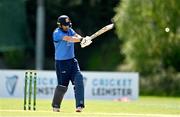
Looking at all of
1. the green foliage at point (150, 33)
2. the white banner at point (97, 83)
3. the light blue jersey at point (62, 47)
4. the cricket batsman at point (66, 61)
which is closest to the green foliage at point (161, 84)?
the green foliage at point (150, 33)

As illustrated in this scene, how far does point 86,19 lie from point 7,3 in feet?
21.7

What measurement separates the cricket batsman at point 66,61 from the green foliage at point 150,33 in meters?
23.9

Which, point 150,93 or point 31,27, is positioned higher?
point 31,27

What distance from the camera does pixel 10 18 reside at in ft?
161

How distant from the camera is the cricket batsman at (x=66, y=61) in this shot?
53.4 feet

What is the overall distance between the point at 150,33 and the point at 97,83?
11.8 metres

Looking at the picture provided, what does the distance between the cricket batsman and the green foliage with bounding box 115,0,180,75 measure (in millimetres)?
23862

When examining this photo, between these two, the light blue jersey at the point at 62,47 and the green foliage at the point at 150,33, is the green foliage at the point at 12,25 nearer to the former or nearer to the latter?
the green foliage at the point at 150,33

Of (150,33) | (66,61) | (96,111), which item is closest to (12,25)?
Answer: (150,33)

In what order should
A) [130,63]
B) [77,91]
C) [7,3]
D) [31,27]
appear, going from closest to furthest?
[77,91], [130,63], [7,3], [31,27]

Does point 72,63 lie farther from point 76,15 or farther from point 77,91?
point 76,15

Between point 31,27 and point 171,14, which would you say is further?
point 31,27

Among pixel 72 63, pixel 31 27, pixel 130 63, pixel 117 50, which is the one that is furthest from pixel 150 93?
pixel 72 63

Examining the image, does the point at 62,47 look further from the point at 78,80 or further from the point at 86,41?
the point at 78,80
